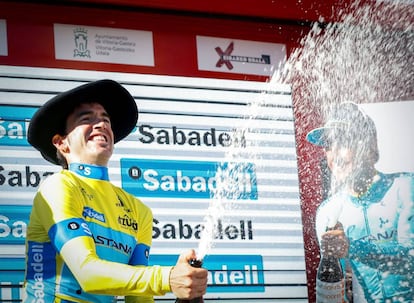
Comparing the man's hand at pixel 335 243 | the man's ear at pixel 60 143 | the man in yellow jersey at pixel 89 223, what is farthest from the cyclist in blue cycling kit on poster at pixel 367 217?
the man's ear at pixel 60 143

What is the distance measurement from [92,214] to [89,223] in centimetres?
5

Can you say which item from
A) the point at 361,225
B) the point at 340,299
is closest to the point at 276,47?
the point at 361,225

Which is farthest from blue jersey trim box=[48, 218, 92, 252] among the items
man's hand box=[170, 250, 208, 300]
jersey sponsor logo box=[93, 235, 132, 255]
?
man's hand box=[170, 250, 208, 300]

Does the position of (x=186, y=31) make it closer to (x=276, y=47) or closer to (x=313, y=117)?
(x=276, y=47)

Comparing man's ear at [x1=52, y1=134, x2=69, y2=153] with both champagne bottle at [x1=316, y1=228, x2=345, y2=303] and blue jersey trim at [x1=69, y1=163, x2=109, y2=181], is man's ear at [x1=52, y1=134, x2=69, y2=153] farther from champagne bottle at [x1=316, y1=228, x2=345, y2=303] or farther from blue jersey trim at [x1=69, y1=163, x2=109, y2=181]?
champagne bottle at [x1=316, y1=228, x2=345, y2=303]

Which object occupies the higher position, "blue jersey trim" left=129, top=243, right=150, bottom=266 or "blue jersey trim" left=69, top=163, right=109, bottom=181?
"blue jersey trim" left=69, top=163, right=109, bottom=181

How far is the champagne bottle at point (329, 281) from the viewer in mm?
5422

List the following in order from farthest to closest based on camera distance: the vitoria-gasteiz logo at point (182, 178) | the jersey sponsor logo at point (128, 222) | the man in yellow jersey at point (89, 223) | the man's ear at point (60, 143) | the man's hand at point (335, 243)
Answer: the man's hand at point (335, 243), the vitoria-gasteiz logo at point (182, 178), the man's ear at point (60, 143), the jersey sponsor logo at point (128, 222), the man in yellow jersey at point (89, 223)

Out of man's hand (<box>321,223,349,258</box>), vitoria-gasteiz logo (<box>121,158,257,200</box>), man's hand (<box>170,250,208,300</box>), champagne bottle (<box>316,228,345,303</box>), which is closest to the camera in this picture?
man's hand (<box>170,250,208,300</box>)

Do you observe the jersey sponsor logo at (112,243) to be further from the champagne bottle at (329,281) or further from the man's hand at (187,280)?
the champagne bottle at (329,281)

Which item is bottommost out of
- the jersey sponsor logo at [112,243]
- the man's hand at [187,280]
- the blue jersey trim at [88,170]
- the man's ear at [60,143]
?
the man's hand at [187,280]

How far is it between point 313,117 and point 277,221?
744mm

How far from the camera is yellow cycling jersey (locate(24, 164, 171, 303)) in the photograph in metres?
3.58

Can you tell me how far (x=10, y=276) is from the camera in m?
4.84
